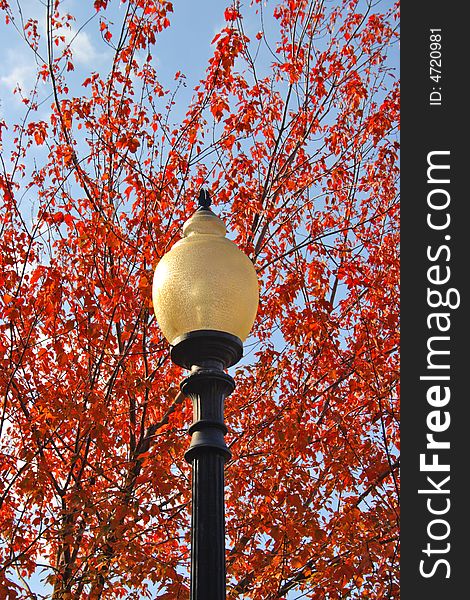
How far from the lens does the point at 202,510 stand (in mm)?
3766

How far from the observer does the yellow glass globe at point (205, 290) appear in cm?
424

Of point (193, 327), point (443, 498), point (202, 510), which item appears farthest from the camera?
point (443, 498)

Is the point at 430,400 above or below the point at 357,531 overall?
above

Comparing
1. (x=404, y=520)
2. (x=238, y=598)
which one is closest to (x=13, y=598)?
(x=238, y=598)

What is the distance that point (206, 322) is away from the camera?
167 inches

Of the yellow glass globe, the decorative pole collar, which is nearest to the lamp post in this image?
the yellow glass globe

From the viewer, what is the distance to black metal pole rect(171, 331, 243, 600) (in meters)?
3.61

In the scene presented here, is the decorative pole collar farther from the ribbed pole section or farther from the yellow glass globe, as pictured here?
the ribbed pole section

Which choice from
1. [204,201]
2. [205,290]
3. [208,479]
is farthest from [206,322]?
[204,201]

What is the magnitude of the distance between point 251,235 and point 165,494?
3649mm

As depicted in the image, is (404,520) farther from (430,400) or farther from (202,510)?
(202,510)

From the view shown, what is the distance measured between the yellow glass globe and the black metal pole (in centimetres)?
9

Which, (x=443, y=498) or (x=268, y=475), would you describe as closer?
(x=443, y=498)

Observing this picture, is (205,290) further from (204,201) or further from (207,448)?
(204,201)
